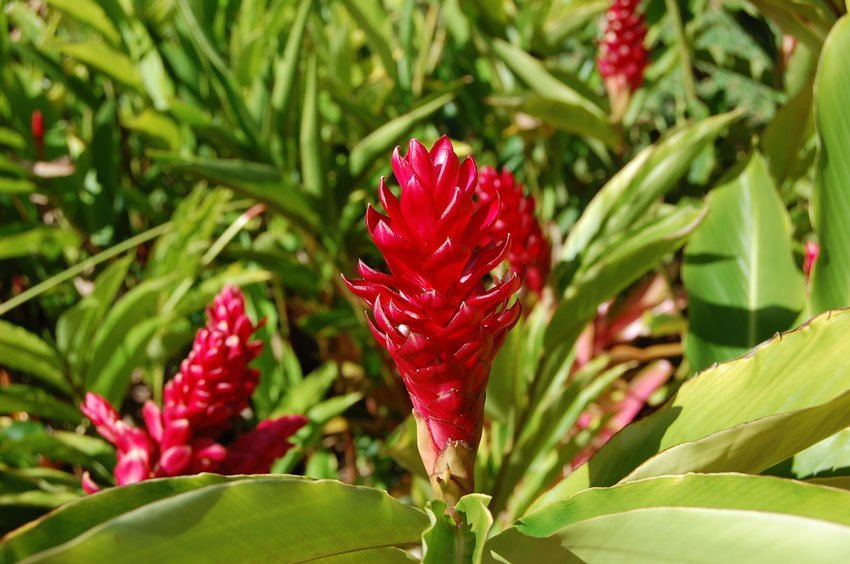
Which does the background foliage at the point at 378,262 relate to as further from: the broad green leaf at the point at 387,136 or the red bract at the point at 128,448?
the red bract at the point at 128,448

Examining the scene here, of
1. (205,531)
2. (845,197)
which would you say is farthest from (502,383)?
(205,531)

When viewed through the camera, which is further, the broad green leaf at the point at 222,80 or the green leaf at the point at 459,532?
the broad green leaf at the point at 222,80

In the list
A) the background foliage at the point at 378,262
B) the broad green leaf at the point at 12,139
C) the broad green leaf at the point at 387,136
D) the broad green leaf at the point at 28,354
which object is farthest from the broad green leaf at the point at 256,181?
the broad green leaf at the point at 12,139

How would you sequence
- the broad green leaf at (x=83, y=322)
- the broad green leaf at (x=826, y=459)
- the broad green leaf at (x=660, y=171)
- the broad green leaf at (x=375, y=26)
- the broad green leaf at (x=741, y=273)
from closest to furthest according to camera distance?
the broad green leaf at (x=826, y=459), the broad green leaf at (x=741, y=273), the broad green leaf at (x=660, y=171), the broad green leaf at (x=83, y=322), the broad green leaf at (x=375, y=26)

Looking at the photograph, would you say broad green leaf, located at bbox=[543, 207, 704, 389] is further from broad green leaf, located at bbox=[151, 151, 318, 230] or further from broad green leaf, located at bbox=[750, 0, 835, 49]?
broad green leaf, located at bbox=[151, 151, 318, 230]

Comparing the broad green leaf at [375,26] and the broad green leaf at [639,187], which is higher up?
the broad green leaf at [375,26]

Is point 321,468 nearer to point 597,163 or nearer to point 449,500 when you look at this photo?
point 449,500

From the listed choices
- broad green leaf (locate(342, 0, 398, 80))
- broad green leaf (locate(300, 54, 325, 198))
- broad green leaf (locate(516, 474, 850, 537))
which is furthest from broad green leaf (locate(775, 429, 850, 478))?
broad green leaf (locate(342, 0, 398, 80))
